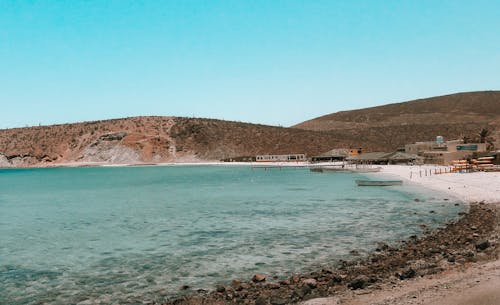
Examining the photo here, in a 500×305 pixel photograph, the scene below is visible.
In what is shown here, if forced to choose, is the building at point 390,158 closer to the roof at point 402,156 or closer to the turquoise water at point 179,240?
the roof at point 402,156

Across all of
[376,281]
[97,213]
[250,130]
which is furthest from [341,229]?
[250,130]

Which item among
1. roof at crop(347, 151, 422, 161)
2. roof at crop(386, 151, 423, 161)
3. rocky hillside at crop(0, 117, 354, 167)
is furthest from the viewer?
rocky hillside at crop(0, 117, 354, 167)

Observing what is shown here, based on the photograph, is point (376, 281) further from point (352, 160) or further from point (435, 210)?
point (352, 160)

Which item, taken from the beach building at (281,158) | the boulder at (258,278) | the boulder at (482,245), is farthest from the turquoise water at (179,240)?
the beach building at (281,158)

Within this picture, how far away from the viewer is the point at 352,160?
102 meters

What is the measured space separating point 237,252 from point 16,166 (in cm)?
16231

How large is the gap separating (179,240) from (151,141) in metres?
131

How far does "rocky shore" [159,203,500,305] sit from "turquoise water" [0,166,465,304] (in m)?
1.05

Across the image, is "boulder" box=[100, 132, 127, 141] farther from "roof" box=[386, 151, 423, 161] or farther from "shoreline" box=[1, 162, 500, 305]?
"shoreline" box=[1, 162, 500, 305]

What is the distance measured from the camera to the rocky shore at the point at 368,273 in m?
12.0

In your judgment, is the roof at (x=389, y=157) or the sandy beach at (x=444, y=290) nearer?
the sandy beach at (x=444, y=290)

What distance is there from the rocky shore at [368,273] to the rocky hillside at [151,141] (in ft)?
425

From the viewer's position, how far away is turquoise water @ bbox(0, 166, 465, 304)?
14656 millimetres

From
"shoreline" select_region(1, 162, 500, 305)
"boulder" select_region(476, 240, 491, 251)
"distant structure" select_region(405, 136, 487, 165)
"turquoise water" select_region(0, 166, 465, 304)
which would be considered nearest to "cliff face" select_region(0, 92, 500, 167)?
"distant structure" select_region(405, 136, 487, 165)
